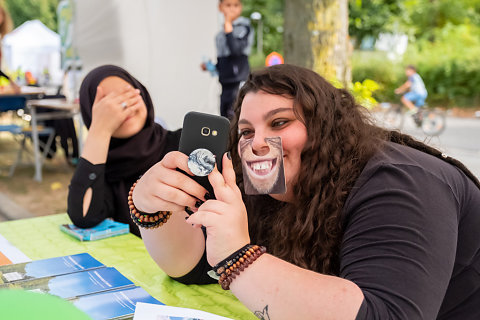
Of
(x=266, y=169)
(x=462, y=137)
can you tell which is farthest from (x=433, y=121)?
Result: (x=266, y=169)

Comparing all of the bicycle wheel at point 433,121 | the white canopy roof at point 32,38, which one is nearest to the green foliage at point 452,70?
the bicycle wheel at point 433,121

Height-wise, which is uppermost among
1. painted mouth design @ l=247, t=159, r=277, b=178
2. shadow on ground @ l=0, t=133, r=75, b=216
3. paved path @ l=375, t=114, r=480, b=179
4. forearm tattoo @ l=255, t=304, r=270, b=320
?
painted mouth design @ l=247, t=159, r=277, b=178

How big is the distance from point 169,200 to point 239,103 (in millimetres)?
373

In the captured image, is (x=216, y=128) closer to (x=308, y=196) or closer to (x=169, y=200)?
(x=169, y=200)

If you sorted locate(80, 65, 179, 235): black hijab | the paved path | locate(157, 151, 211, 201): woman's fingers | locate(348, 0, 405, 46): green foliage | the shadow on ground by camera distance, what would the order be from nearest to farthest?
locate(157, 151, 211, 201): woman's fingers < locate(80, 65, 179, 235): black hijab < the shadow on ground < the paved path < locate(348, 0, 405, 46): green foliage

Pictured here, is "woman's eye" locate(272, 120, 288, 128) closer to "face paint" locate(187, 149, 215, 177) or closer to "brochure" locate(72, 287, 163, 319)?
"face paint" locate(187, 149, 215, 177)

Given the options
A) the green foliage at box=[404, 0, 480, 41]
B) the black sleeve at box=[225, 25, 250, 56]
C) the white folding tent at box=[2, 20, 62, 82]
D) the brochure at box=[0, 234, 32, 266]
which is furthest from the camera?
the green foliage at box=[404, 0, 480, 41]

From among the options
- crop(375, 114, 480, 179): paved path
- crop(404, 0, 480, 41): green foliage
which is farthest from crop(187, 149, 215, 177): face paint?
crop(404, 0, 480, 41): green foliage

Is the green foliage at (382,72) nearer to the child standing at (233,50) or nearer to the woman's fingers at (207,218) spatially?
the child standing at (233,50)

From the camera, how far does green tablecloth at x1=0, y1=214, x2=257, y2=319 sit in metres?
1.17

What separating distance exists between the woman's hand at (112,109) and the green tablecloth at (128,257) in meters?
0.40

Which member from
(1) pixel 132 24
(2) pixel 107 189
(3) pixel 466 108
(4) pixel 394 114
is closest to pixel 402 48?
(3) pixel 466 108

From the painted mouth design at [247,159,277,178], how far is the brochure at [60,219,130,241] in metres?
0.80

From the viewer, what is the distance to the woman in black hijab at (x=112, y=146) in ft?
5.90
